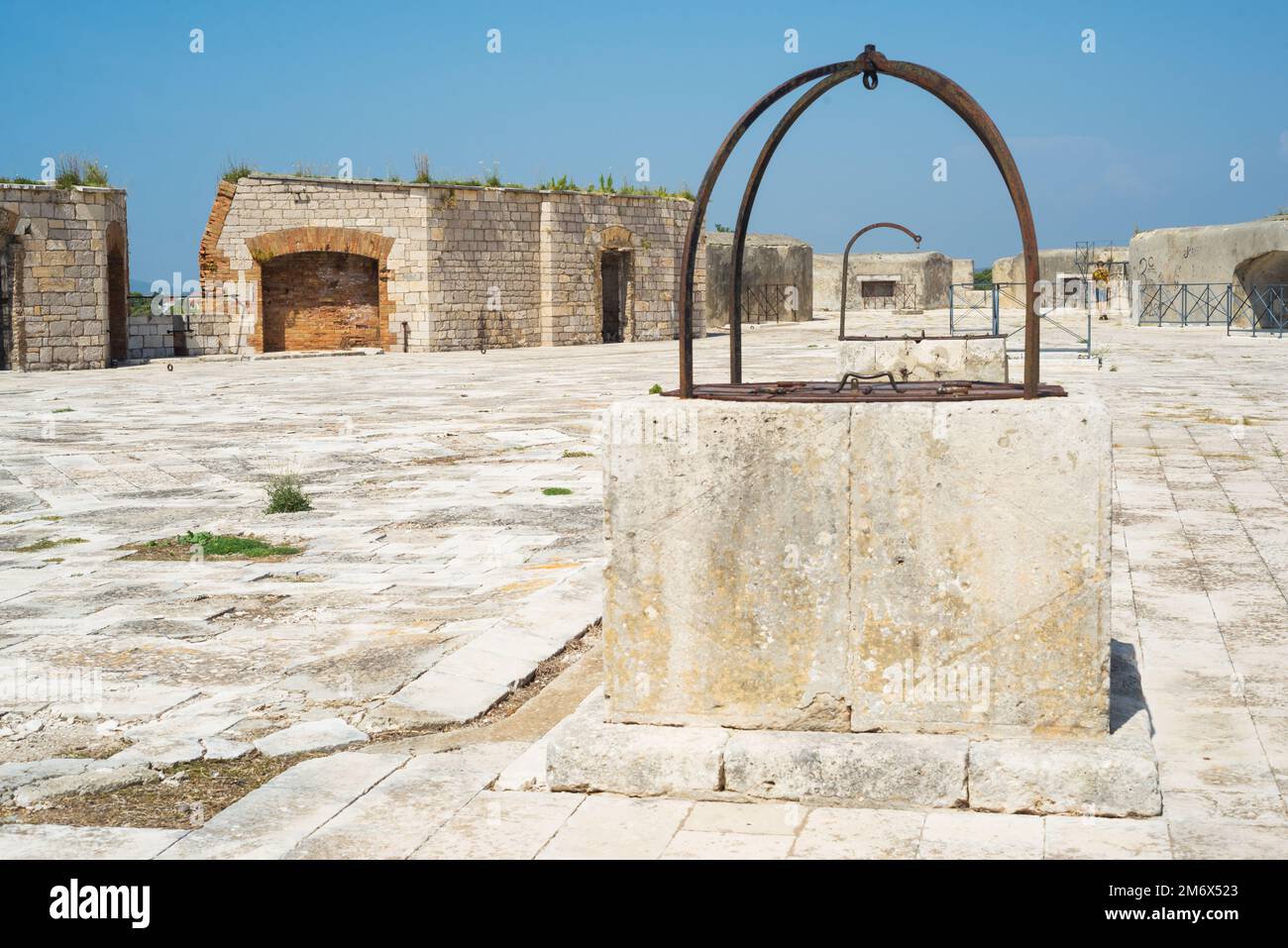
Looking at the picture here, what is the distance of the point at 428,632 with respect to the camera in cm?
525

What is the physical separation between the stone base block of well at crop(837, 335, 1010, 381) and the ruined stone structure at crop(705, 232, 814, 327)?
27.3 meters

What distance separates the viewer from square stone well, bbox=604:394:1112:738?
3.34m

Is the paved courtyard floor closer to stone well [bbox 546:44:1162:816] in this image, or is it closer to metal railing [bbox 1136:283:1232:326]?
stone well [bbox 546:44:1162:816]

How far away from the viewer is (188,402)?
50.7ft

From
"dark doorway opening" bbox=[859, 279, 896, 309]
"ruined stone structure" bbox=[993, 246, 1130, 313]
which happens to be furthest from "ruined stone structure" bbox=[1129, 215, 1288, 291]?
"dark doorway opening" bbox=[859, 279, 896, 309]

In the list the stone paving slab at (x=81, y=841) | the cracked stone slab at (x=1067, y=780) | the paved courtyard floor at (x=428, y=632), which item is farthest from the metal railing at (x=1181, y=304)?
the stone paving slab at (x=81, y=841)

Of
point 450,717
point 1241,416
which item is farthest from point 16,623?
point 1241,416

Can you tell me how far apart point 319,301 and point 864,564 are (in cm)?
2328

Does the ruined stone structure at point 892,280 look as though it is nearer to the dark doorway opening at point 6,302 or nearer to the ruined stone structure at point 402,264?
the ruined stone structure at point 402,264

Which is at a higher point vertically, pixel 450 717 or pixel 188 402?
pixel 188 402

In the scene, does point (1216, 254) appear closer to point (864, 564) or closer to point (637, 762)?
point (864, 564)

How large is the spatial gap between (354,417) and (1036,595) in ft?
35.4

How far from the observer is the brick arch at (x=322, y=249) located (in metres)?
24.5
